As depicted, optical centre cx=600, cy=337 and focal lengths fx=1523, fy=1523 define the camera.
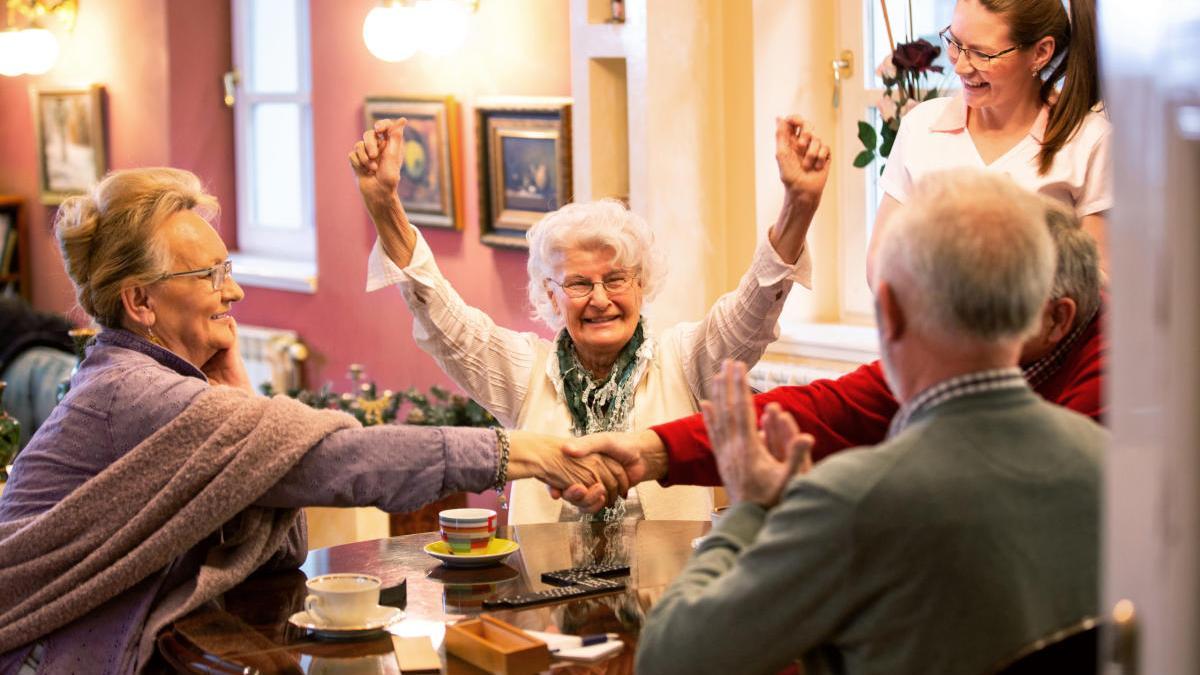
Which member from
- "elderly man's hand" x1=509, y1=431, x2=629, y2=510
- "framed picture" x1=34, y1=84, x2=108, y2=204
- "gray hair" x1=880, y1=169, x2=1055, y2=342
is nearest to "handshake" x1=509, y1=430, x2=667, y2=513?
"elderly man's hand" x1=509, y1=431, x2=629, y2=510

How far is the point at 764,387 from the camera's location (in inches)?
158

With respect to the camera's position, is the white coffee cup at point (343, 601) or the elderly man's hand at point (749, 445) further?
the white coffee cup at point (343, 601)

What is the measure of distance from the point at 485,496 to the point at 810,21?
6.70 ft

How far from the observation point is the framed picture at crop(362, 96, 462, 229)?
5434 millimetres

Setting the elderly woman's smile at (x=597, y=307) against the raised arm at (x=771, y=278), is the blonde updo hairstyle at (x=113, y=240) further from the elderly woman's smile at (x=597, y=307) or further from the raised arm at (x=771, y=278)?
the raised arm at (x=771, y=278)

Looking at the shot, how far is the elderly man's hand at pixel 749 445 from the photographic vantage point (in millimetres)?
1642

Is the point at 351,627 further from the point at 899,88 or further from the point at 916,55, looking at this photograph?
the point at 899,88

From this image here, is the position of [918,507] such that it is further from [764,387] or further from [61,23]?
[61,23]

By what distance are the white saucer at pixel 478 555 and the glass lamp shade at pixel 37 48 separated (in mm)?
5466

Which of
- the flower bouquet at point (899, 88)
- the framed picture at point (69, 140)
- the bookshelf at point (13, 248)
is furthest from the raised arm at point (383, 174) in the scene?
the bookshelf at point (13, 248)

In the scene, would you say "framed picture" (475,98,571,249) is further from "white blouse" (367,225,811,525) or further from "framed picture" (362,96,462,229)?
"white blouse" (367,225,811,525)

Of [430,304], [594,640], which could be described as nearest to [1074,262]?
[594,640]

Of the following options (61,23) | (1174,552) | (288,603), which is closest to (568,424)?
(288,603)

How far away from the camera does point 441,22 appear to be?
5.28 meters
